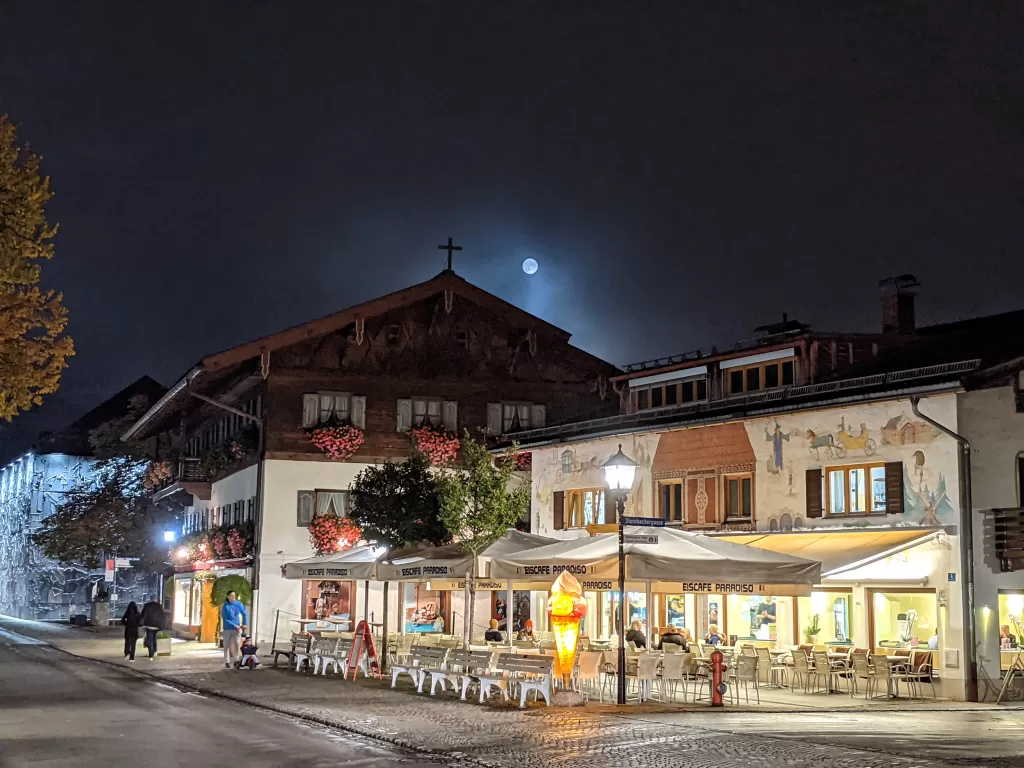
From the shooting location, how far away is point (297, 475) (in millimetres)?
41875

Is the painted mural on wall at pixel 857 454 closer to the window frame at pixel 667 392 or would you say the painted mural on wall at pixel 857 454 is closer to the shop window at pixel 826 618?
the shop window at pixel 826 618

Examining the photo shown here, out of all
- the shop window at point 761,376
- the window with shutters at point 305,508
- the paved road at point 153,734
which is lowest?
the paved road at point 153,734

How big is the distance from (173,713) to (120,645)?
24.3m

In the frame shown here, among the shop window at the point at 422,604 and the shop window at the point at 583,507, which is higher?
the shop window at the point at 583,507

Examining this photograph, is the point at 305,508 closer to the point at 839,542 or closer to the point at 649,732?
the point at 839,542

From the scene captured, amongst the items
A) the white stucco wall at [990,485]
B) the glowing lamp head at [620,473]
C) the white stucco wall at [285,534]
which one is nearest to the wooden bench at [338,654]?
the glowing lamp head at [620,473]

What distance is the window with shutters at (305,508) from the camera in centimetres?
4169

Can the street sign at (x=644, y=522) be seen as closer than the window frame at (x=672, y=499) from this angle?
Yes

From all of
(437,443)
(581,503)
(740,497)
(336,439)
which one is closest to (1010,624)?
(740,497)

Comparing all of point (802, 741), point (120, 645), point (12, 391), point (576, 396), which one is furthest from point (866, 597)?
point (120, 645)

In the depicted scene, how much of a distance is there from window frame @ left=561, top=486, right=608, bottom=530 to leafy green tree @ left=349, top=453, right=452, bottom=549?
6270 mm

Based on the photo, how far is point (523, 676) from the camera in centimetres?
2094

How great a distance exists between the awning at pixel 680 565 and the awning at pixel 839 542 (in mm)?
2585

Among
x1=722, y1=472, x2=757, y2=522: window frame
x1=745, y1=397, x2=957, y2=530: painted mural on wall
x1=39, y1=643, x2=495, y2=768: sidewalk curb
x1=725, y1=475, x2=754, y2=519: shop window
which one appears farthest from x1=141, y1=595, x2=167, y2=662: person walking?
x1=745, y1=397, x2=957, y2=530: painted mural on wall
